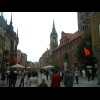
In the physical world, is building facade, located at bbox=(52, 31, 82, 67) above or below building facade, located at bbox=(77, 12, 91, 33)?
below

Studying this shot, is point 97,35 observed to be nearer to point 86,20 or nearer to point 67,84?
point 67,84

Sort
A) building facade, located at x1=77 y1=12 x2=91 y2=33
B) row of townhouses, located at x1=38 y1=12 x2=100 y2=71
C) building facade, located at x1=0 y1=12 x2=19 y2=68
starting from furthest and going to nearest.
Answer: building facade, located at x1=77 y1=12 x2=91 y2=33 → building facade, located at x1=0 y1=12 x2=19 y2=68 → row of townhouses, located at x1=38 y1=12 x2=100 y2=71

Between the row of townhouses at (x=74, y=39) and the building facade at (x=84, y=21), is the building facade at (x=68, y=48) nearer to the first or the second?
the row of townhouses at (x=74, y=39)

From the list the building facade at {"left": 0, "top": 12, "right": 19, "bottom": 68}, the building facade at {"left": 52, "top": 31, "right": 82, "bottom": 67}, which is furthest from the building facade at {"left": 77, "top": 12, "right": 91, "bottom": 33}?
the building facade at {"left": 0, "top": 12, "right": 19, "bottom": 68}

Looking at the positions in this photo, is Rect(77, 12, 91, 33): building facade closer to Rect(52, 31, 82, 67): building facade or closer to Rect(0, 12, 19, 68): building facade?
Rect(52, 31, 82, 67): building facade

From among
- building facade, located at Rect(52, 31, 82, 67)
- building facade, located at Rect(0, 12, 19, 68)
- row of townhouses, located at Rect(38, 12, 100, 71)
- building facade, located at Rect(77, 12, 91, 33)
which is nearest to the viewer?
row of townhouses, located at Rect(38, 12, 100, 71)

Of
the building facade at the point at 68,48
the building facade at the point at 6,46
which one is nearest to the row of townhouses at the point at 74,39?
the building facade at the point at 68,48
